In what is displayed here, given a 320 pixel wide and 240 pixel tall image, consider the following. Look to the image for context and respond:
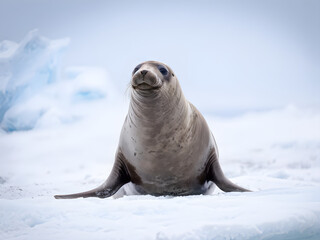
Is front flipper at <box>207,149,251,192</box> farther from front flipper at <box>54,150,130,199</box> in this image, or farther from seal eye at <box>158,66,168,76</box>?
seal eye at <box>158,66,168,76</box>

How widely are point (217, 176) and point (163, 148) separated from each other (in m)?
0.77

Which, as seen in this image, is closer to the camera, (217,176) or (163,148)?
(163,148)

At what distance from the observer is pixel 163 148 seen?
11.6ft

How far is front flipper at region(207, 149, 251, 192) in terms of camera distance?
3.73 m

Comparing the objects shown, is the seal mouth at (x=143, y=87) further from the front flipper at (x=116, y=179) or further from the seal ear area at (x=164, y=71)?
the front flipper at (x=116, y=179)

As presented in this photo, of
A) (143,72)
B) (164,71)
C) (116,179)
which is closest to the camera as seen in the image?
(143,72)

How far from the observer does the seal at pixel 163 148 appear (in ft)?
11.3

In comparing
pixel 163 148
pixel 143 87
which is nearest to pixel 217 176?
pixel 163 148

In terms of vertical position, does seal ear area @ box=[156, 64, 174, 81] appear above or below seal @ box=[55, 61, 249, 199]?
above

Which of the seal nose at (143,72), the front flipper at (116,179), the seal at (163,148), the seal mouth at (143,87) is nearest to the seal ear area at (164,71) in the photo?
the seal at (163,148)

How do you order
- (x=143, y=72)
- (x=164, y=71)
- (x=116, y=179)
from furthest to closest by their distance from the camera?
(x=116, y=179)
(x=164, y=71)
(x=143, y=72)

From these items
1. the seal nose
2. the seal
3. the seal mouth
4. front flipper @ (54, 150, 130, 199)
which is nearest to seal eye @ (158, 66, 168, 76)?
the seal

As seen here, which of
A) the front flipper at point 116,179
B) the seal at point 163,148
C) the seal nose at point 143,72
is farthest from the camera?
the front flipper at point 116,179

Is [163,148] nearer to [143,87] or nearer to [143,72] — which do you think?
[143,87]
